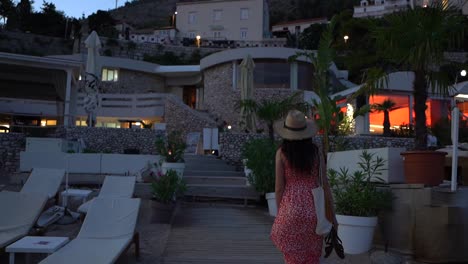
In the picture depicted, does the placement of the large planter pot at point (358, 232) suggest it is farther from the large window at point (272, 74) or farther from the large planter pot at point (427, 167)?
the large window at point (272, 74)

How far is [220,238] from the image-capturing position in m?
7.92

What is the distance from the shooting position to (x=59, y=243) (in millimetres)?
5719

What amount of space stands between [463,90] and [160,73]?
21808 mm

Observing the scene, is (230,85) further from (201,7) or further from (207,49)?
(201,7)

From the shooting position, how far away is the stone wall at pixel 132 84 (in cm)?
3102

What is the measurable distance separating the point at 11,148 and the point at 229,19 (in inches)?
1507

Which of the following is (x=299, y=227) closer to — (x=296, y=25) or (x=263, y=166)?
(x=263, y=166)

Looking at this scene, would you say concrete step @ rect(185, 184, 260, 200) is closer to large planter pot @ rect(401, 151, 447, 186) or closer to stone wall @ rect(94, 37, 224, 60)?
large planter pot @ rect(401, 151, 447, 186)

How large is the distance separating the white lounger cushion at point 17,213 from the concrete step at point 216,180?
591 cm

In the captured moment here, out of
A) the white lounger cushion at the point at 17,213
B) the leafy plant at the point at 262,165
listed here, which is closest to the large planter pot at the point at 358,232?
the white lounger cushion at the point at 17,213

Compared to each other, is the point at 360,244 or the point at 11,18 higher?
the point at 11,18

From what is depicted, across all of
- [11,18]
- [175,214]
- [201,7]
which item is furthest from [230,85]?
[11,18]

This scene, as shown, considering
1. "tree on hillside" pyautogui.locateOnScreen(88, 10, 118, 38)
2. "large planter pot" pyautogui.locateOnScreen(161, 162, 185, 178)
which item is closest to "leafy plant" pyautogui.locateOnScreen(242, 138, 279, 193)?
"large planter pot" pyautogui.locateOnScreen(161, 162, 185, 178)

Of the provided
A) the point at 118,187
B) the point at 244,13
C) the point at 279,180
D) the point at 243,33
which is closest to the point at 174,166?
the point at 118,187
